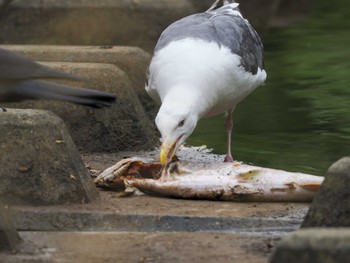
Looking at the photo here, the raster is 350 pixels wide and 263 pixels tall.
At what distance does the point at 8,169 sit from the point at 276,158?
2.80 m

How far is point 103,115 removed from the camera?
320 inches

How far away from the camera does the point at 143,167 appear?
7.16 m

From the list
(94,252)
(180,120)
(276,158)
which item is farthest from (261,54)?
(94,252)

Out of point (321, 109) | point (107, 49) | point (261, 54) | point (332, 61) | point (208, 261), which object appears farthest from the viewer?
point (332, 61)

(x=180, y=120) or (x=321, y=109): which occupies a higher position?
(x=180, y=120)

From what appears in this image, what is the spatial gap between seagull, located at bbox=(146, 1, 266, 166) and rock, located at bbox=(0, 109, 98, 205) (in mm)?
728

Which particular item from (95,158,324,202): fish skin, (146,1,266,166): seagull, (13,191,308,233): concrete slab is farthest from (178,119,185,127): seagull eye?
(13,191,308,233): concrete slab

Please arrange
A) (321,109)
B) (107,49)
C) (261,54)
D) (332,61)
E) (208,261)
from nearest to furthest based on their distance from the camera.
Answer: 1. (208,261)
2. (261,54)
3. (107,49)
4. (321,109)
5. (332,61)

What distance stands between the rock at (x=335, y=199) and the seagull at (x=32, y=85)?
1.31 metres

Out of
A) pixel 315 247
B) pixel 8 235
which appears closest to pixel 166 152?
pixel 8 235

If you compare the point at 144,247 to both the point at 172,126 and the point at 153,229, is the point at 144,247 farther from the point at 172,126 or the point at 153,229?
the point at 172,126

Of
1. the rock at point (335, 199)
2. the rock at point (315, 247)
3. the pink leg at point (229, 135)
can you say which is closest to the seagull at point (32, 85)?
the rock at point (335, 199)

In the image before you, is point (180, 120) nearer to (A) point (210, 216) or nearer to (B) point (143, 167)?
(B) point (143, 167)

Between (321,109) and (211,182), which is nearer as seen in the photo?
(211,182)
